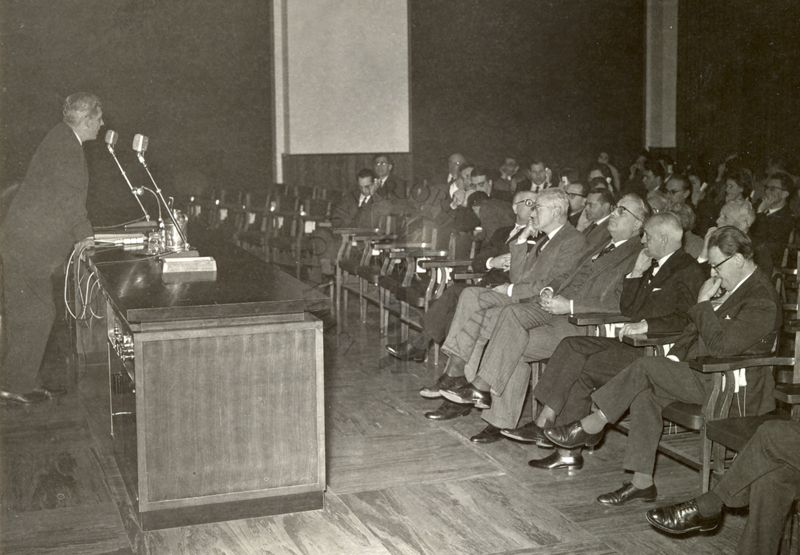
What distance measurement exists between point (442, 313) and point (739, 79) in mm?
8686

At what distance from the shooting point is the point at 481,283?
16.5ft

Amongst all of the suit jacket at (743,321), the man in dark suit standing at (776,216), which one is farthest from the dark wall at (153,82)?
the suit jacket at (743,321)

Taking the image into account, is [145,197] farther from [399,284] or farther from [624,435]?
[624,435]

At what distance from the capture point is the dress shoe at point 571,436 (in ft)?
11.2

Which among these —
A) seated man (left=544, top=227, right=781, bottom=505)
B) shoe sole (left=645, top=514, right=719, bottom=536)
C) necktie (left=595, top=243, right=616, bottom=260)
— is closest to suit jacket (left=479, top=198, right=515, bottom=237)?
necktie (left=595, top=243, right=616, bottom=260)

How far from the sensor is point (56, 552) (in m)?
2.79

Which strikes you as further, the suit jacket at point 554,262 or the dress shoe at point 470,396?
the suit jacket at point 554,262

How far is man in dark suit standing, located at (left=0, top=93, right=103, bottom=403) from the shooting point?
4336 millimetres

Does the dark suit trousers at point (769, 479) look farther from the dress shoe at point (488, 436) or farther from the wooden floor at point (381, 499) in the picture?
the dress shoe at point (488, 436)

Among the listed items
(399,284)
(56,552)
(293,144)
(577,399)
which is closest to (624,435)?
(577,399)

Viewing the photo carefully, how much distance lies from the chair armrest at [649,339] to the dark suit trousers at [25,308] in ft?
9.34

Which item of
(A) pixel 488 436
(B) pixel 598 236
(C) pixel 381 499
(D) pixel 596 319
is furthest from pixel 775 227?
(C) pixel 381 499

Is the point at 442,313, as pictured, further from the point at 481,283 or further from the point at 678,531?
the point at 678,531

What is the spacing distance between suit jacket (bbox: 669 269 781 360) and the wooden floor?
0.59 m
